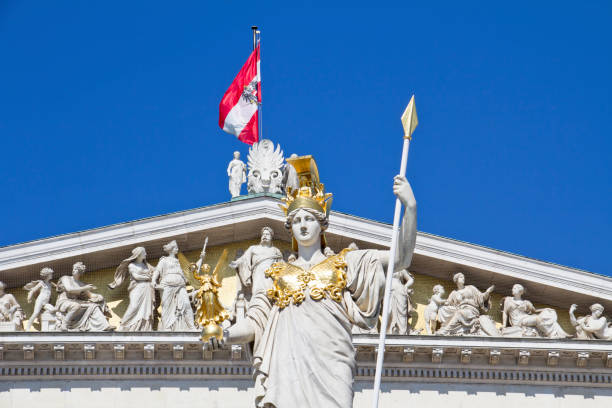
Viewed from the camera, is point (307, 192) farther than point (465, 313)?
No

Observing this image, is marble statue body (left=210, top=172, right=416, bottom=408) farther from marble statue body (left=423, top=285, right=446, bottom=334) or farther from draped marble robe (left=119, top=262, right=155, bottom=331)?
marble statue body (left=423, top=285, right=446, bottom=334)

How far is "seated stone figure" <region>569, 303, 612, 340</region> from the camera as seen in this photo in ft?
105

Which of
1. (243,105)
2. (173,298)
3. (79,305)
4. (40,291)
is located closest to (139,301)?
(173,298)

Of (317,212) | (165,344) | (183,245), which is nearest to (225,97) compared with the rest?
(183,245)

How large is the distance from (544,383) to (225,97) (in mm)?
9425

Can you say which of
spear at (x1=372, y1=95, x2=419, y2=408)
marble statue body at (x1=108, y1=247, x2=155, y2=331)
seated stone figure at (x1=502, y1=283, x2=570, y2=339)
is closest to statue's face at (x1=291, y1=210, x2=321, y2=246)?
spear at (x1=372, y1=95, x2=419, y2=408)

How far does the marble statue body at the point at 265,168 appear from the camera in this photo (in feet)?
111

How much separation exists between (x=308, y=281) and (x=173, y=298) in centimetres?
1866

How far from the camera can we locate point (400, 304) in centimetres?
3150

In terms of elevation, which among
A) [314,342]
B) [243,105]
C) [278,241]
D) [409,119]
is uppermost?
[243,105]

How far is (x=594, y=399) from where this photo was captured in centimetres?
3155

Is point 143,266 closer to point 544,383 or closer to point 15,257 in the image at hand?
point 15,257

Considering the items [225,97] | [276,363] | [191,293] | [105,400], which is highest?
[225,97]

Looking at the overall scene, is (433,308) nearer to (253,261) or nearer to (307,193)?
(253,261)
